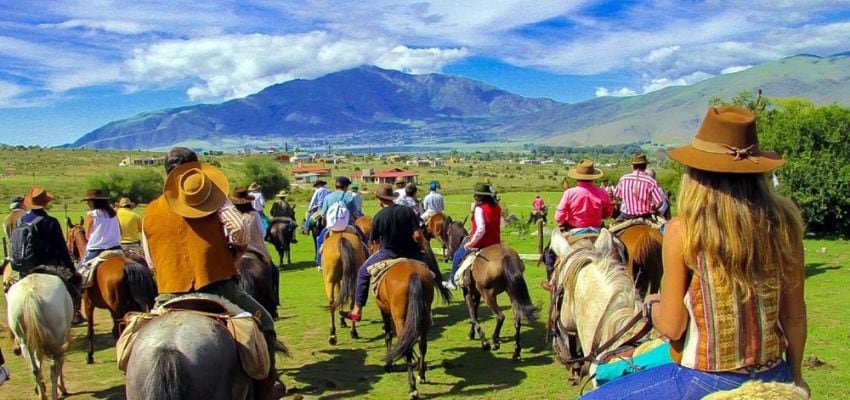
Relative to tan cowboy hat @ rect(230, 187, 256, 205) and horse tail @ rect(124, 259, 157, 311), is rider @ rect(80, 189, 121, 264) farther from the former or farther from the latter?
tan cowboy hat @ rect(230, 187, 256, 205)

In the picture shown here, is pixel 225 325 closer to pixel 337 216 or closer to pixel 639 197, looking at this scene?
pixel 337 216

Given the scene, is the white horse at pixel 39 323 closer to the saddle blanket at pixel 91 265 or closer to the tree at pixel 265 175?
the saddle blanket at pixel 91 265

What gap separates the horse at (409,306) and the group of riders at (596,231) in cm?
48

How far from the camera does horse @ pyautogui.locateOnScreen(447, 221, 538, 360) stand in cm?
872

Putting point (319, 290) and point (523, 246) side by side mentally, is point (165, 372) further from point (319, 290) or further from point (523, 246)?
point (523, 246)

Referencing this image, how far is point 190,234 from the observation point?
14.6 feet

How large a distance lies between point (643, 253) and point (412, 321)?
11.2ft

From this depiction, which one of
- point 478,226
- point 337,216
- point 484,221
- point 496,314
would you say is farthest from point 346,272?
point 496,314

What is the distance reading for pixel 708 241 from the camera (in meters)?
2.49

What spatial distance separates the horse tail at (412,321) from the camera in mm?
7122

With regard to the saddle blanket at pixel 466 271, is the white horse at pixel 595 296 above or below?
above

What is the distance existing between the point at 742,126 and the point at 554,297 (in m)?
2.53

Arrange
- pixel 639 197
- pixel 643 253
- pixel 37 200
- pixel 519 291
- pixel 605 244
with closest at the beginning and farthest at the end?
pixel 605 244
pixel 37 200
pixel 643 253
pixel 519 291
pixel 639 197

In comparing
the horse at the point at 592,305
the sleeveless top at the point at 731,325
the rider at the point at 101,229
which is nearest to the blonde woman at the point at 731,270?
the sleeveless top at the point at 731,325
